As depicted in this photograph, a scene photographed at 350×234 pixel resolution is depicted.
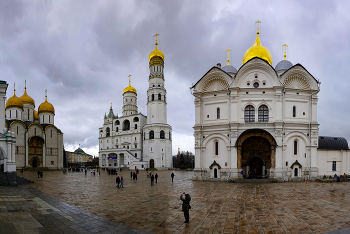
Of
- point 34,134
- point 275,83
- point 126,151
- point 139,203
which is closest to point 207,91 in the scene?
point 275,83

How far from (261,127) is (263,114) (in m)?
1.66

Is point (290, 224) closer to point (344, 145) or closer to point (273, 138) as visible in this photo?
point (273, 138)

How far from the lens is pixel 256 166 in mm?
26375

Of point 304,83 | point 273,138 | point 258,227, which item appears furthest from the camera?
point 304,83

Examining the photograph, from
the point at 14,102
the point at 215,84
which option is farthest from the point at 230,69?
the point at 14,102

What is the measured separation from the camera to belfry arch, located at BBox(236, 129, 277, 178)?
2525 centimetres

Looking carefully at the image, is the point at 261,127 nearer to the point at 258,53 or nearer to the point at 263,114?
the point at 263,114

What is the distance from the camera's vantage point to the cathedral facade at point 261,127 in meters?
25.4

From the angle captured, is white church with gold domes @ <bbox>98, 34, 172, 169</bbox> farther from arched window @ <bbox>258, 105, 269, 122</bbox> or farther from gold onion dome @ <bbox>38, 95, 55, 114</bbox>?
arched window @ <bbox>258, 105, 269, 122</bbox>

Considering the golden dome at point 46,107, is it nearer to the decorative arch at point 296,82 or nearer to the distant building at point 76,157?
the decorative arch at point 296,82

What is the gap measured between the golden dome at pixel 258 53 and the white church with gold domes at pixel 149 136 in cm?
2526

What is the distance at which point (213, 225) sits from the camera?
909 cm

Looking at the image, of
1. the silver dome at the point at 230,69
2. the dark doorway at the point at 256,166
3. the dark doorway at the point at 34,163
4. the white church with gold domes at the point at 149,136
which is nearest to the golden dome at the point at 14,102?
the dark doorway at the point at 34,163

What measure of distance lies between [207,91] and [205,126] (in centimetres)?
430
